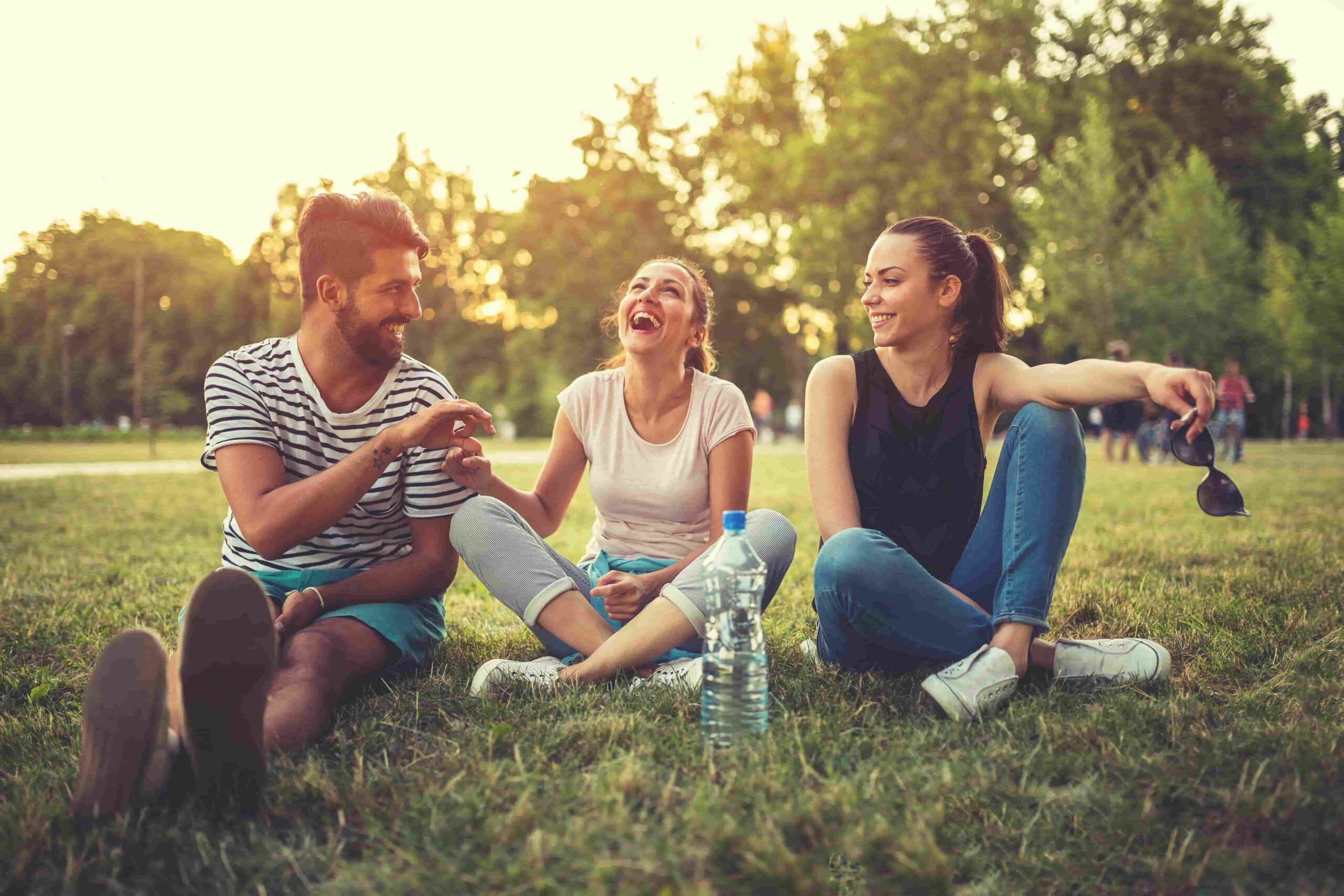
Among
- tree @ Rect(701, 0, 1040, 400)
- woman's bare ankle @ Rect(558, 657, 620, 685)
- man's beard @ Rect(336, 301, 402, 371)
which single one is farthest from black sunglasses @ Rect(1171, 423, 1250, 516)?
tree @ Rect(701, 0, 1040, 400)

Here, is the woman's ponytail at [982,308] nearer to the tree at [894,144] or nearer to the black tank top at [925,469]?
the black tank top at [925,469]

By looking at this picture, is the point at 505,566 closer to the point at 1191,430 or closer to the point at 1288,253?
the point at 1191,430

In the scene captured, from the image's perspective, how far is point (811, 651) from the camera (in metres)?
3.38

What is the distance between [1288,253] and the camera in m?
28.2

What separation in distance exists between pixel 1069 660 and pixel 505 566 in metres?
1.85

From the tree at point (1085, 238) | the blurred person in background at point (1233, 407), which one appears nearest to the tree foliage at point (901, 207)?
the tree at point (1085, 238)

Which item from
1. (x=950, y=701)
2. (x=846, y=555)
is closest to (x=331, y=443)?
(x=846, y=555)

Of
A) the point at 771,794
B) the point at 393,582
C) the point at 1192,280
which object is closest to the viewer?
the point at 771,794

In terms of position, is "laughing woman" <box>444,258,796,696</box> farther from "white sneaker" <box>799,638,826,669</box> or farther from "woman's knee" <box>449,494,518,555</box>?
"white sneaker" <box>799,638,826,669</box>

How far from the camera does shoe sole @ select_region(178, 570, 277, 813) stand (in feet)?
6.57

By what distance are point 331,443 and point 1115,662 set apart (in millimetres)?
2642

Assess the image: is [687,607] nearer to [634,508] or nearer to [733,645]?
[733,645]

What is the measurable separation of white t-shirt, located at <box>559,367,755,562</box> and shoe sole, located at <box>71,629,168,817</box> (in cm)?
171

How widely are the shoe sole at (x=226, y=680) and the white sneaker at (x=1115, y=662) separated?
236cm
